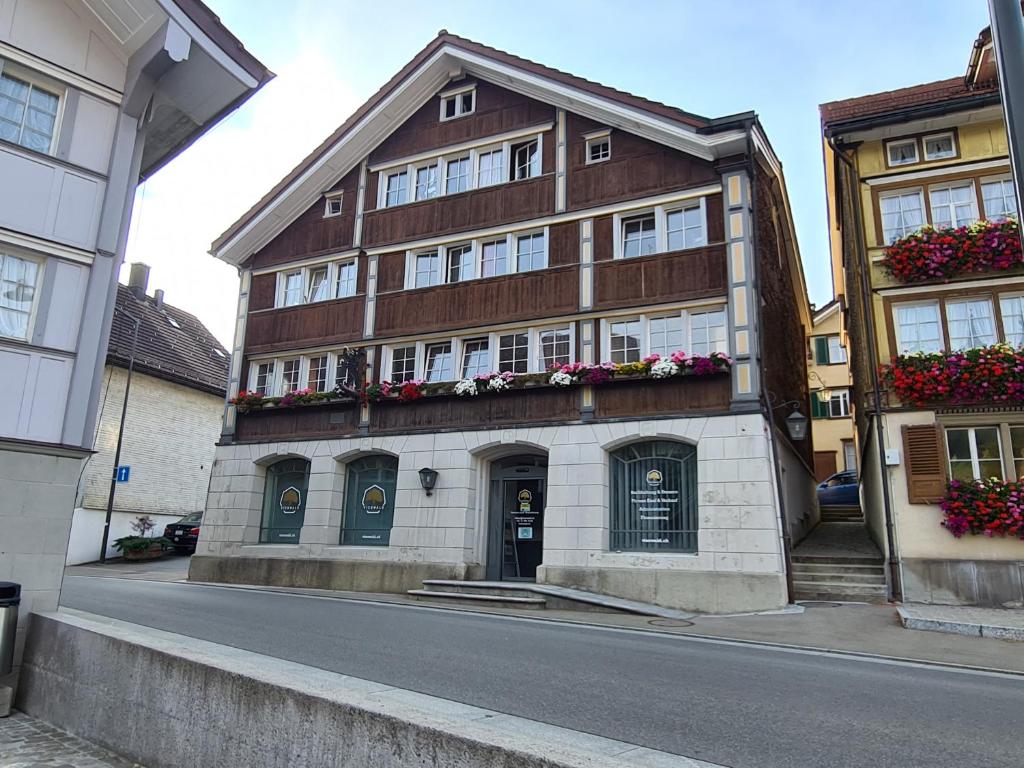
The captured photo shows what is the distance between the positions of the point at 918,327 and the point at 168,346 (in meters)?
28.0

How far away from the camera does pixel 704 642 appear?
415 inches

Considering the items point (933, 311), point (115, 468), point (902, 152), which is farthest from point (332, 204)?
point (933, 311)

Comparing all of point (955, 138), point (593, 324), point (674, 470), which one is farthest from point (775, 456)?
point (955, 138)

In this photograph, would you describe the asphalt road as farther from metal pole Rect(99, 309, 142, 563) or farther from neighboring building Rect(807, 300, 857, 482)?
neighboring building Rect(807, 300, 857, 482)

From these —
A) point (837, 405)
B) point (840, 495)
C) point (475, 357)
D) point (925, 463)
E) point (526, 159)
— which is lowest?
point (925, 463)

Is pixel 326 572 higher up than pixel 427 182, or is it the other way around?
pixel 427 182

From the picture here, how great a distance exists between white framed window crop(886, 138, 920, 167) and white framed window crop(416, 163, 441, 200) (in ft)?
Result: 36.3

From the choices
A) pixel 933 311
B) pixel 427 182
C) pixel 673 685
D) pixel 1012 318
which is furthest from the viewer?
pixel 427 182

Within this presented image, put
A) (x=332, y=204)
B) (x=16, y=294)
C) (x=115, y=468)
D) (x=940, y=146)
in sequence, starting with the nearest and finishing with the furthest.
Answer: (x=16, y=294) → (x=940, y=146) → (x=332, y=204) → (x=115, y=468)

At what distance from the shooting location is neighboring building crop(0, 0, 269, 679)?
932 centimetres

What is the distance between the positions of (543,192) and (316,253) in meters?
7.14

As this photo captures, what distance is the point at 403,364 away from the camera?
2027 cm

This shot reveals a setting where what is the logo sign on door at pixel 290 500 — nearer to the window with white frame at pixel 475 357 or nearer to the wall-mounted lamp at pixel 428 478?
the wall-mounted lamp at pixel 428 478

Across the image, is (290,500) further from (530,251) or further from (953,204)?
(953,204)
